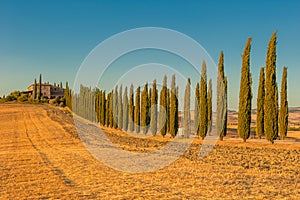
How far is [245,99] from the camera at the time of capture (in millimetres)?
26688

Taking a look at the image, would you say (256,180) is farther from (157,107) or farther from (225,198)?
(157,107)

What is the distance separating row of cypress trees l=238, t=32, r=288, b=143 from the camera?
2519cm

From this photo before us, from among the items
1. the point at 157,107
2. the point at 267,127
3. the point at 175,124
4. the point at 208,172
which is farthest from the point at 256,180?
the point at 157,107

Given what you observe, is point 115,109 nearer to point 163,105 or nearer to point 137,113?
point 137,113

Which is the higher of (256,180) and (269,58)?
(269,58)

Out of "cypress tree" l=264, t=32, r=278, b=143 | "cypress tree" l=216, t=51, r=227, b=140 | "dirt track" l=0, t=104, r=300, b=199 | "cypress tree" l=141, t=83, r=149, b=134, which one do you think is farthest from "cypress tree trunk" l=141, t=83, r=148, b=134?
"dirt track" l=0, t=104, r=300, b=199

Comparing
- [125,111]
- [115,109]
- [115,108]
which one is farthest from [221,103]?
[115,108]

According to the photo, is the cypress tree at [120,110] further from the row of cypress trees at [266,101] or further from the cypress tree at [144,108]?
the row of cypress trees at [266,101]

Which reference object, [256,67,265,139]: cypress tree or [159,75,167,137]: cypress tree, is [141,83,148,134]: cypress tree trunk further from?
[256,67,265,139]: cypress tree

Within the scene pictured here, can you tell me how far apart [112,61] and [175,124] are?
1815 centimetres

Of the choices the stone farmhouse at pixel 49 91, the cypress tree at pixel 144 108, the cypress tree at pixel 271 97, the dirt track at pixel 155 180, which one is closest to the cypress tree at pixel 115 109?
the cypress tree at pixel 144 108

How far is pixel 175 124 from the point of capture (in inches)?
1303

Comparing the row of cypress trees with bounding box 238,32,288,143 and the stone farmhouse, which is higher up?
the stone farmhouse

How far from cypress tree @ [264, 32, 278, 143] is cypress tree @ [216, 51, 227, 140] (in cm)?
440
